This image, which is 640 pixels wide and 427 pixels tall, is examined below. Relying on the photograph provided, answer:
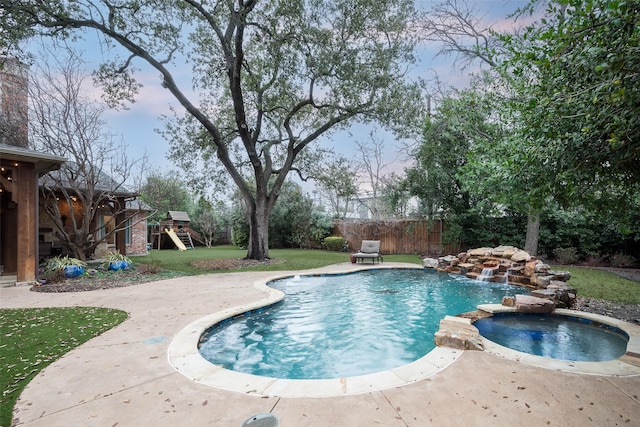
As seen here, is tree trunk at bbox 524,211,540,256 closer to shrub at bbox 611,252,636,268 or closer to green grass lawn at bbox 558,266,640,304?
green grass lawn at bbox 558,266,640,304

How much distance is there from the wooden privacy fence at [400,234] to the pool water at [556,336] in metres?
9.72

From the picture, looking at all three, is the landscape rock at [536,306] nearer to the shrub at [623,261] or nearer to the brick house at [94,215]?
the shrub at [623,261]

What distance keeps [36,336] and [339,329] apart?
159 inches

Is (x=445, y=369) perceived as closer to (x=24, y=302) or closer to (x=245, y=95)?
(x=24, y=302)

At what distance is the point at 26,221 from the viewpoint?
24.5ft

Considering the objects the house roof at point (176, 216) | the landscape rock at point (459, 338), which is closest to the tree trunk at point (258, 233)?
the landscape rock at point (459, 338)

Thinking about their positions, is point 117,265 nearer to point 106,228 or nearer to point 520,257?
point 106,228

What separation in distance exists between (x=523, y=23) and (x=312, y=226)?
13.6 m

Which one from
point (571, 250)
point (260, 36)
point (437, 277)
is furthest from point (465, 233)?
point (260, 36)

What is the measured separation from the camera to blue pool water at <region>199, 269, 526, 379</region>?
3.85 metres

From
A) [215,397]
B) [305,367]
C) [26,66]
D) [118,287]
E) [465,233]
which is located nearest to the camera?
[215,397]

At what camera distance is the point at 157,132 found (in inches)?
512

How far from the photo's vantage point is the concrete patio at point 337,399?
2.20 metres

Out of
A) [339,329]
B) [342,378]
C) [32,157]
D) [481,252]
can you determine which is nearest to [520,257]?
[481,252]
